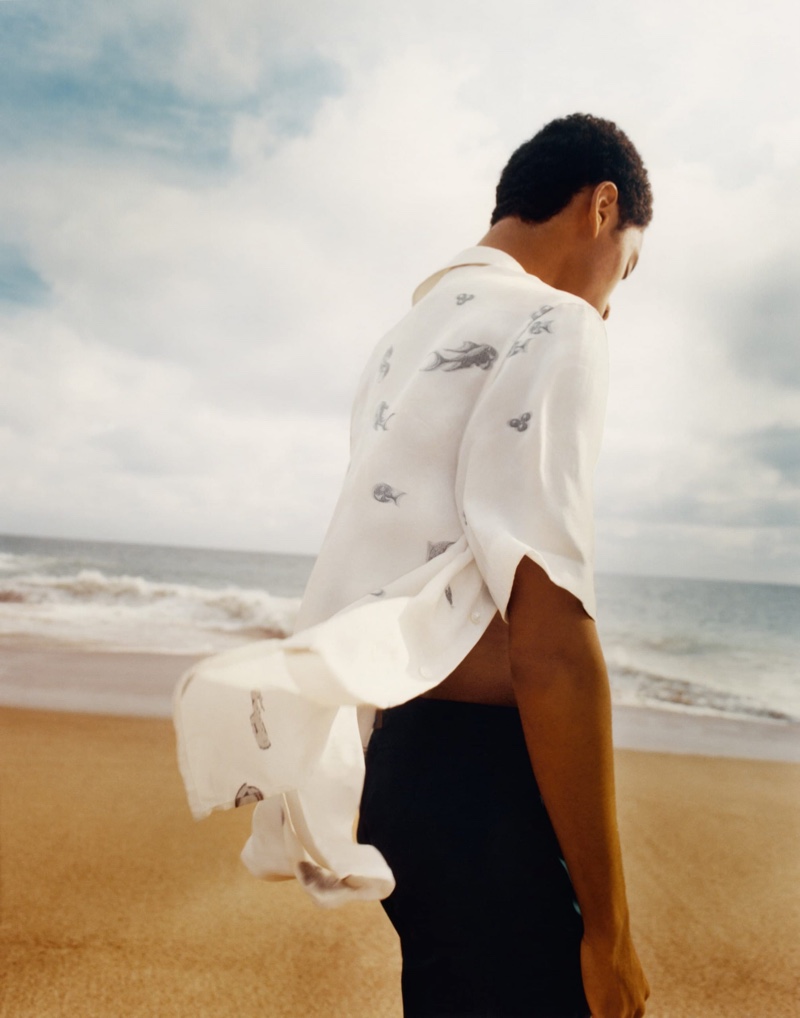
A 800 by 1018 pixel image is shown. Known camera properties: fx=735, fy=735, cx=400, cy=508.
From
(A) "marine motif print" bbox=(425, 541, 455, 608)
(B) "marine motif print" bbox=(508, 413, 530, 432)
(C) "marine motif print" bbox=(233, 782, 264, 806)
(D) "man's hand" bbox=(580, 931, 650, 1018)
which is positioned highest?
(B) "marine motif print" bbox=(508, 413, 530, 432)

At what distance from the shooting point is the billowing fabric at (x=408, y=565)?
0.58 meters

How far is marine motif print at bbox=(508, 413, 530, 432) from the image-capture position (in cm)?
66

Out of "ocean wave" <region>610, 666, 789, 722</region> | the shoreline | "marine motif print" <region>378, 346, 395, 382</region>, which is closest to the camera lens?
"marine motif print" <region>378, 346, 395, 382</region>

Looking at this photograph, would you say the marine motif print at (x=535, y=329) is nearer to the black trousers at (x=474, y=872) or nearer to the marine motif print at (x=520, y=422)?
the marine motif print at (x=520, y=422)

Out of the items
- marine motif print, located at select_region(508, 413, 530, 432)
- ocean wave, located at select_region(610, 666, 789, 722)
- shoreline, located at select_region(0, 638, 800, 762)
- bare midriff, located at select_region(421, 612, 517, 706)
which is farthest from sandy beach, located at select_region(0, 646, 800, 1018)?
ocean wave, located at select_region(610, 666, 789, 722)

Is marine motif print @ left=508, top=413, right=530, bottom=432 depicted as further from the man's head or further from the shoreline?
the shoreline

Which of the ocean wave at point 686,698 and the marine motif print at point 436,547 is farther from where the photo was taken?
the ocean wave at point 686,698

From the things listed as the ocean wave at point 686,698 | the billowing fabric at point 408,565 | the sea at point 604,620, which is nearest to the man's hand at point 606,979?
the billowing fabric at point 408,565

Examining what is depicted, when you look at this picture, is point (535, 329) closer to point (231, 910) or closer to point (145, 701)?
point (231, 910)

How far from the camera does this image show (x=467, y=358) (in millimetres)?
737

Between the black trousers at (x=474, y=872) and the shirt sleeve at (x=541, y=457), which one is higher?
the shirt sleeve at (x=541, y=457)

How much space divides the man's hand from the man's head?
0.72 metres

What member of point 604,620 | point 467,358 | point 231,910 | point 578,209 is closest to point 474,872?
point 467,358

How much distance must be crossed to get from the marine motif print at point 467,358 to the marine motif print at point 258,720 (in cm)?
36
